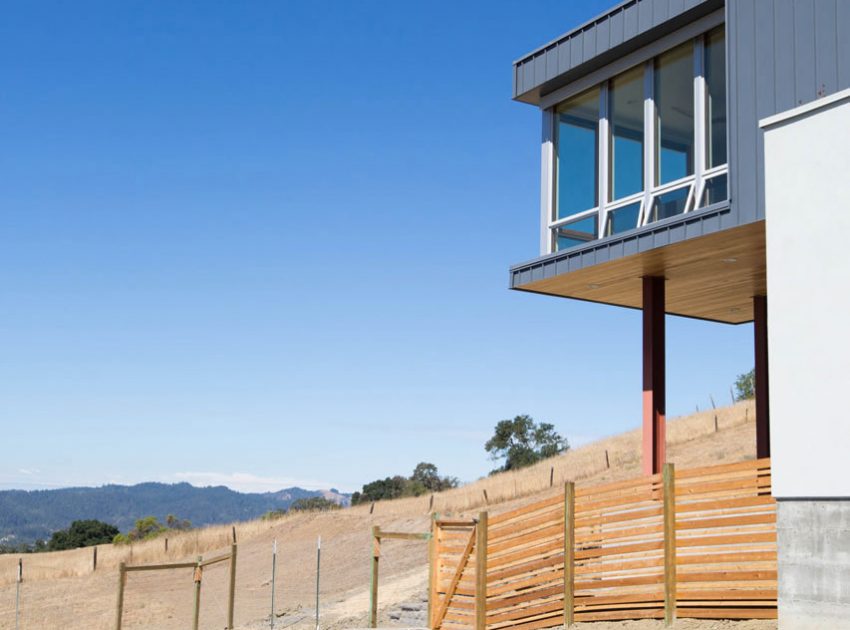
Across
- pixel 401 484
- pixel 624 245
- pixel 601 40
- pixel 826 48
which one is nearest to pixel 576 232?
pixel 624 245

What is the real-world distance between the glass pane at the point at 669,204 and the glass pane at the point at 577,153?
1.31 m

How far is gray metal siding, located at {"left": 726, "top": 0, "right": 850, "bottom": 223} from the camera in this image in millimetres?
13492

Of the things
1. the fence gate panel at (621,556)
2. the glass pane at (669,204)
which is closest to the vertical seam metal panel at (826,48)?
the glass pane at (669,204)

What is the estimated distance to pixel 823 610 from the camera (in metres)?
10.3

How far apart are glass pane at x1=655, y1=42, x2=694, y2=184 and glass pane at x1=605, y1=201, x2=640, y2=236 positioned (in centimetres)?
62

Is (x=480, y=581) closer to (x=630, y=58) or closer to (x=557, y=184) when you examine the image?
(x=557, y=184)

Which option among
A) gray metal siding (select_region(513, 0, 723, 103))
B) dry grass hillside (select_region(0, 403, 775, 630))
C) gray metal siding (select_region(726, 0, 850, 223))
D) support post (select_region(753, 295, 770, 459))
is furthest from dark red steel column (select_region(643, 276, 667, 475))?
dry grass hillside (select_region(0, 403, 775, 630))

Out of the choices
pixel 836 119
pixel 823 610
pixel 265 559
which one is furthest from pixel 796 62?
pixel 265 559

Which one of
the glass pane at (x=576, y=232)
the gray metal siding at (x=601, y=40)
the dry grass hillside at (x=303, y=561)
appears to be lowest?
the dry grass hillside at (x=303, y=561)

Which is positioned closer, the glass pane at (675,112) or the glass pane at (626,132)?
the glass pane at (675,112)

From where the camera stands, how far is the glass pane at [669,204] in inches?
617

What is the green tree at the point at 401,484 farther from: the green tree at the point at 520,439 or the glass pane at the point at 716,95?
the glass pane at the point at 716,95

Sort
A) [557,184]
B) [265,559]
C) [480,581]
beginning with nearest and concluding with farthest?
[480,581]
[557,184]
[265,559]

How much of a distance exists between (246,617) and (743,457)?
47.3 feet
